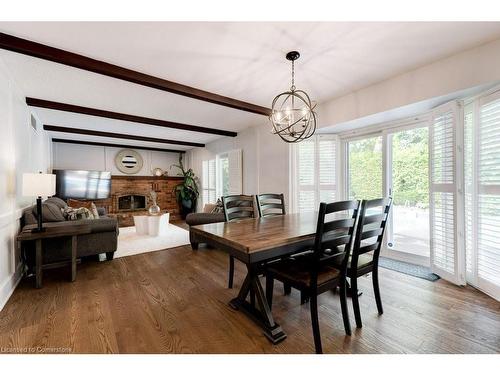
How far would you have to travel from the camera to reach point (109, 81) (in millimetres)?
2719

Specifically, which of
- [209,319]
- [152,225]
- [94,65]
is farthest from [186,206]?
[209,319]

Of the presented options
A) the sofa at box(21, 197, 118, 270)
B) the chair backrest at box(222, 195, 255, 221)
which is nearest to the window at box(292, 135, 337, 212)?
the chair backrest at box(222, 195, 255, 221)

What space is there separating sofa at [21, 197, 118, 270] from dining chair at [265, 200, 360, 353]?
2.57 metres

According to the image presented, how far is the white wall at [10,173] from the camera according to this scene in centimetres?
217

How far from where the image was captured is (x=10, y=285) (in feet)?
7.47

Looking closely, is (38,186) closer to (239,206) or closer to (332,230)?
(239,206)

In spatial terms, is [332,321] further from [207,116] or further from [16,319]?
[207,116]

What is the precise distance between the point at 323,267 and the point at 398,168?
231cm

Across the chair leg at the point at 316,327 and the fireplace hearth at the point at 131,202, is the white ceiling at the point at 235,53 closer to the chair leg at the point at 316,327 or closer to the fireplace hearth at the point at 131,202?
the chair leg at the point at 316,327

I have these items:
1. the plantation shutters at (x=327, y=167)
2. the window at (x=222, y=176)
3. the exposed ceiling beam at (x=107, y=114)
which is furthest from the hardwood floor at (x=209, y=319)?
the window at (x=222, y=176)

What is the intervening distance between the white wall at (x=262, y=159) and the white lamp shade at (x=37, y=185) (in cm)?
333

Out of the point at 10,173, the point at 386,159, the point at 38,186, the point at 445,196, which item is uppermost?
the point at 386,159
